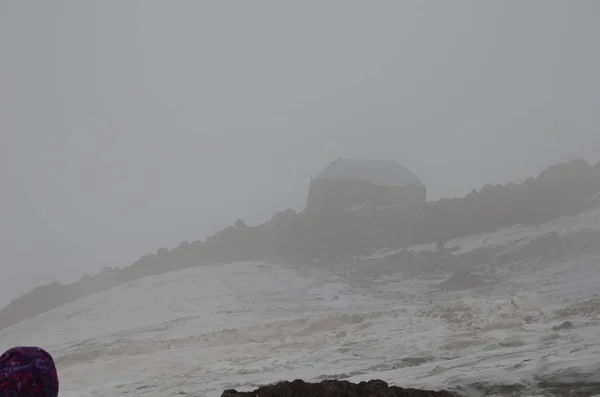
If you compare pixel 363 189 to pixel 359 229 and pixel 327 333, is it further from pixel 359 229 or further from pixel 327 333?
pixel 327 333

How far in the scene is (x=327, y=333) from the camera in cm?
1952

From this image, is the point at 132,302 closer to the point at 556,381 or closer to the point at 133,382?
the point at 133,382

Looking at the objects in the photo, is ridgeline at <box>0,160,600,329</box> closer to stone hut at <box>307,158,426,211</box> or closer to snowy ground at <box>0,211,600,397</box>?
stone hut at <box>307,158,426,211</box>

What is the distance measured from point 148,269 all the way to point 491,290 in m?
30.1

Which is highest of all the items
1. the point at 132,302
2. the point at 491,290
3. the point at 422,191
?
the point at 422,191

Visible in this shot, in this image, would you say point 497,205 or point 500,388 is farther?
point 497,205

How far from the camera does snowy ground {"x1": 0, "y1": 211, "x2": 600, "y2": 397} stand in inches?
447

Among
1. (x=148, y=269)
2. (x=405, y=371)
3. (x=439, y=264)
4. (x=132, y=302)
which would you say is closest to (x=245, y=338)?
(x=405, y=371)

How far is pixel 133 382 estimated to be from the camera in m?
15.1

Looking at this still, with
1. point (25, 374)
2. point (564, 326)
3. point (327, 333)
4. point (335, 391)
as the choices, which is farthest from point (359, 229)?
point (25, 374)

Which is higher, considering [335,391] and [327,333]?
[335,391]

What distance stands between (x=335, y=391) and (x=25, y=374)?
561 centimetres

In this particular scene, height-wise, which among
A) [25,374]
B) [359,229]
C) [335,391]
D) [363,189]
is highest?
[363,189]

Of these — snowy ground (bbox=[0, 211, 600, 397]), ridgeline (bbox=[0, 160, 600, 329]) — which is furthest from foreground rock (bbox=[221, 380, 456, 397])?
ridgeline (bbox=[0, 160, 600, 329])
